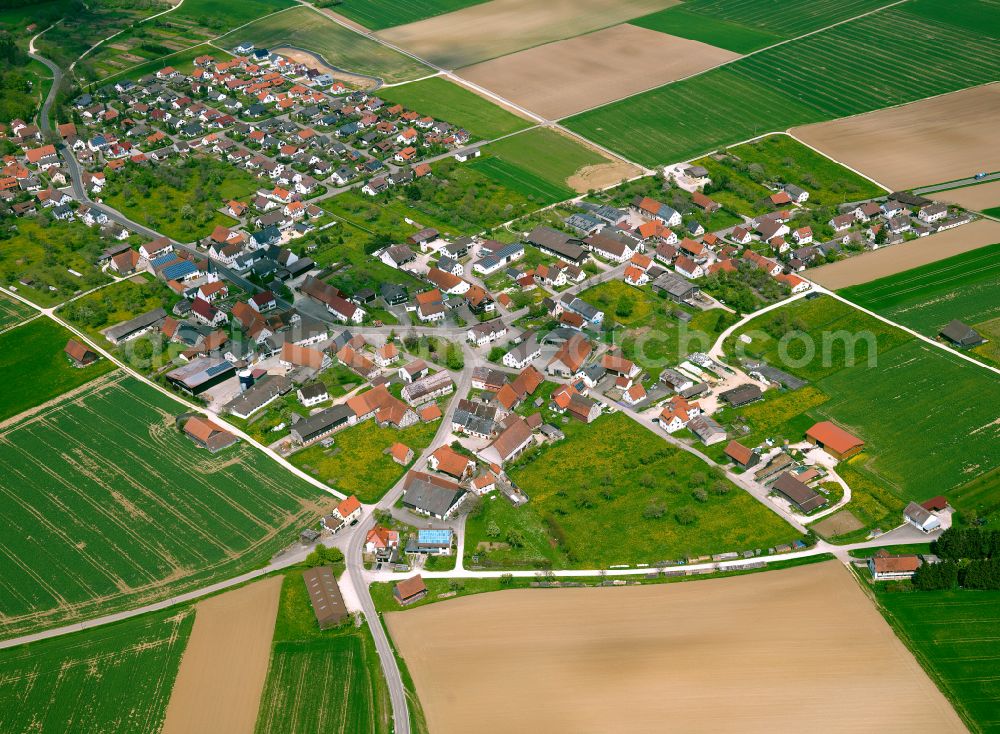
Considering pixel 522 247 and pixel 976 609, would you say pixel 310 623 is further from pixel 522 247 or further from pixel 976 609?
pixel 522 247

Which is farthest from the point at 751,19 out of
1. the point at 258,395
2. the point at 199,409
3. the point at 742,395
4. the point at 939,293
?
the point at 199,409

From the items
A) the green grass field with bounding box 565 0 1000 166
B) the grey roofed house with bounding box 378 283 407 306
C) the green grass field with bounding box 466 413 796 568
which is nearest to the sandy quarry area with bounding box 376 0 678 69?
the green grass field with bounding box 565 0 1000 166

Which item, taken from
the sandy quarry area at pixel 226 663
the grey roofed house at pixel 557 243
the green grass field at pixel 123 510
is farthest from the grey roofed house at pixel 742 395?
the sandy quarry area at pixel 226 663

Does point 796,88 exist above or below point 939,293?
above

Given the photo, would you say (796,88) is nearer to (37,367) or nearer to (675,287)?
(675,287)

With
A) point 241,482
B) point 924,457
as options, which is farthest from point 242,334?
point 924,457

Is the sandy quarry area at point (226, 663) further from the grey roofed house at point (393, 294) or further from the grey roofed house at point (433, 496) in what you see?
the grey roofed house at point (393, 294)
